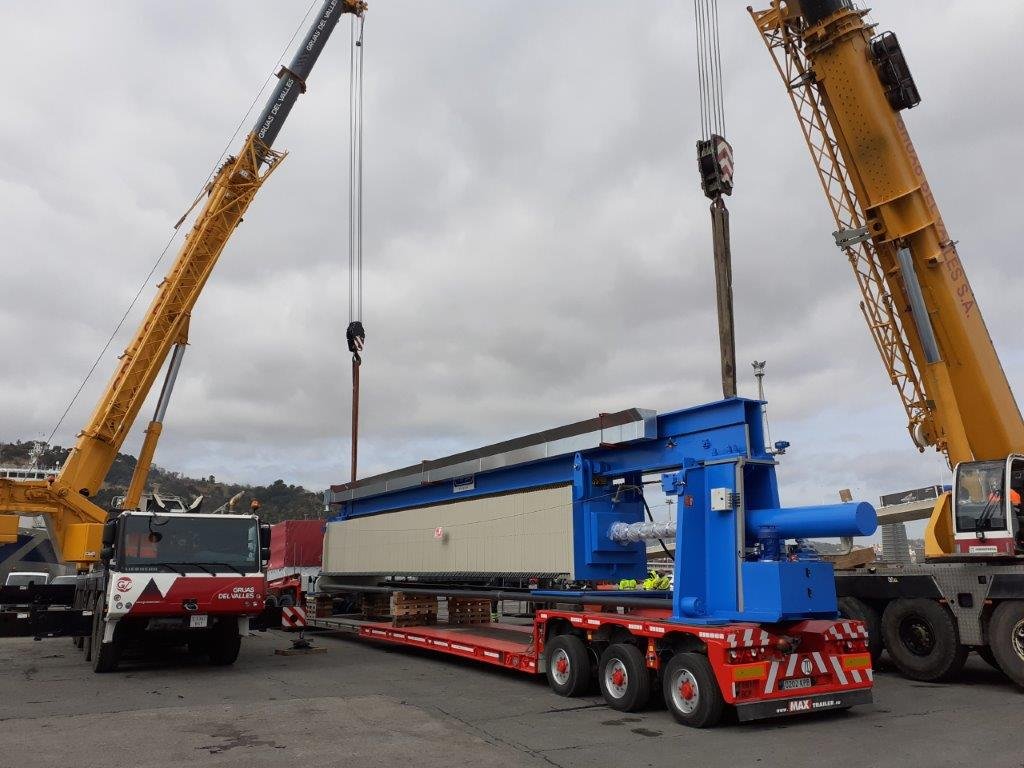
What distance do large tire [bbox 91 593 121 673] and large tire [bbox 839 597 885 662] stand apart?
11.3m

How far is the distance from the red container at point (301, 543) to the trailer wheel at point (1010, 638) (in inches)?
617

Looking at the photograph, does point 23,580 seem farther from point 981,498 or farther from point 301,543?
point 981,498

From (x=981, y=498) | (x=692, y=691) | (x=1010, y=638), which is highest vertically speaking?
(x=981, y=498)

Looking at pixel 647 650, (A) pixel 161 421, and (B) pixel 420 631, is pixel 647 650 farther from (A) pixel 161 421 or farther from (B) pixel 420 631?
(A) pixel 161 421

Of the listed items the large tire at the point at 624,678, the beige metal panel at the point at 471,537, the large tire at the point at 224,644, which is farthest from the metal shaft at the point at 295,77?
the large tire at the point at 624,678

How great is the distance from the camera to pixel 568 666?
977 centimetres

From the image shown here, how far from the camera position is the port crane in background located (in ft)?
38.0

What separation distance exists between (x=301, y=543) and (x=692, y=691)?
1530cm

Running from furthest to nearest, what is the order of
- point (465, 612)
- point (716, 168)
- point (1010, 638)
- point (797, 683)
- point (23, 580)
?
point (23, 580)
point (465, 612)
point (1010, 638)
point (716, 168)
point (797, 683)

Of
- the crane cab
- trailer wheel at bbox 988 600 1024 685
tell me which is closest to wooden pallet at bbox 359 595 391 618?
the crane cab

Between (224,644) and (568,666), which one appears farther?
(224,644)

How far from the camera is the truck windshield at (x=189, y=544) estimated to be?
11625 mm

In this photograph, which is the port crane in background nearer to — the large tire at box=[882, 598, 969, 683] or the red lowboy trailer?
the red lowboy trailer

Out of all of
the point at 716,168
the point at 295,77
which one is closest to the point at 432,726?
the point at 716,168
